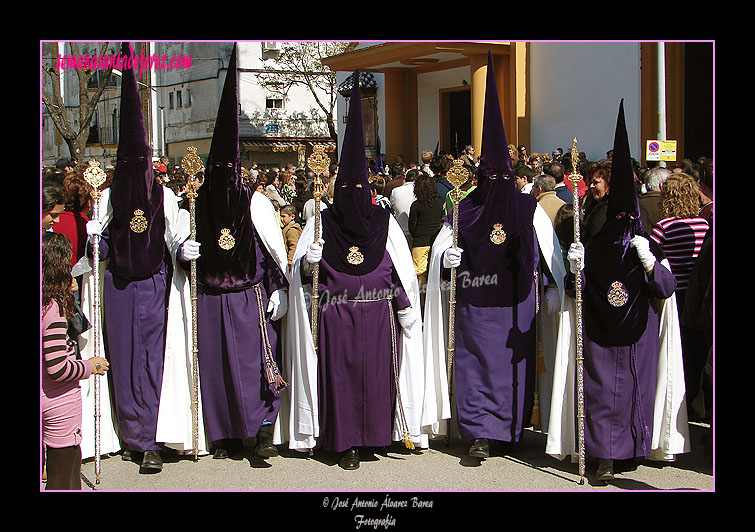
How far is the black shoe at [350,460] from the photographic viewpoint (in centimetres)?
584

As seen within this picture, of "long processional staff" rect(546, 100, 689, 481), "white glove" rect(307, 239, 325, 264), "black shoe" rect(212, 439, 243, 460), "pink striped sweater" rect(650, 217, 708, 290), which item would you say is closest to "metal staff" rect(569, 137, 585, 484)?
"long processional staff" rect(546, 100, 689, 481)

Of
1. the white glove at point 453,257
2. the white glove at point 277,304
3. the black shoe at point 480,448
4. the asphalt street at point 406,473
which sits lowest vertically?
the asphalt street at point 406,473

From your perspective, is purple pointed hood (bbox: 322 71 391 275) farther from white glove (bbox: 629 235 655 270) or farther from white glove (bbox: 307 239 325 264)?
white glove (bbox: 629 235 655 270)

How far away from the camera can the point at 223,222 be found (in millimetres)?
5934

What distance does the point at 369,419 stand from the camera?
5945 millimetres

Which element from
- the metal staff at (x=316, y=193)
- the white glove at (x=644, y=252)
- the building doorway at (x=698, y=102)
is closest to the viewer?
the white glove at (x=644, y=252)

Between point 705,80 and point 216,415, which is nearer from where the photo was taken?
point 216,415

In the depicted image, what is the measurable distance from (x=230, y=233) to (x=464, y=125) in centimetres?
1724

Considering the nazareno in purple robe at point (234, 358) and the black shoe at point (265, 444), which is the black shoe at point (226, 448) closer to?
the nazareno in purple robe at point (234, 358)

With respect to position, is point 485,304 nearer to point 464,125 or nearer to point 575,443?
point 575,443

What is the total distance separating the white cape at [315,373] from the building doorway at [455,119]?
16.5m

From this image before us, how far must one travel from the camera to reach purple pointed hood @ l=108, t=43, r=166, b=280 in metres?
5.88

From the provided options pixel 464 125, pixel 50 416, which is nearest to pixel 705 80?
pixel 464 125

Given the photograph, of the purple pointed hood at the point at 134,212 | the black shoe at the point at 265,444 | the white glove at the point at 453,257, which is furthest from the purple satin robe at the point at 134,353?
the white glove at the point at 453,257
